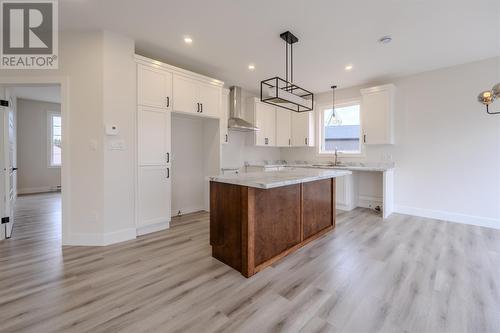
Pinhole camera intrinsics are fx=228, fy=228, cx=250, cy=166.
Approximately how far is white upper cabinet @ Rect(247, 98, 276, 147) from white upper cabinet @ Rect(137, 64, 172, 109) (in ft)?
7.30

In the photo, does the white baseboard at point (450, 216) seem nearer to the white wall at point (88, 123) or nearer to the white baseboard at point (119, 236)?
the white baseboard at point (119, 236)

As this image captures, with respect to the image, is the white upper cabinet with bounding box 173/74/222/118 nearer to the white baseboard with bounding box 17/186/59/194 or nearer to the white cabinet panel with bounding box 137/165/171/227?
the white cabinet panel with bounding box 137/165/171/227

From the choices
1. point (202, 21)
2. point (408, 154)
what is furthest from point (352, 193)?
point (202, 21)

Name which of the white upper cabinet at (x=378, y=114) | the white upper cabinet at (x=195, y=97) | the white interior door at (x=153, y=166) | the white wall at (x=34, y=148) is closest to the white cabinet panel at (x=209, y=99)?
the white upper cabinet at (x=195, y=97)

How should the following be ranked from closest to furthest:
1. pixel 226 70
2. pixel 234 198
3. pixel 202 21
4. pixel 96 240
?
pixel 234 198 < pixel 202 21 < pixel 96 240 < pixel 226 70

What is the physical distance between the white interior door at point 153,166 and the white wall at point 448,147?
4.35 m

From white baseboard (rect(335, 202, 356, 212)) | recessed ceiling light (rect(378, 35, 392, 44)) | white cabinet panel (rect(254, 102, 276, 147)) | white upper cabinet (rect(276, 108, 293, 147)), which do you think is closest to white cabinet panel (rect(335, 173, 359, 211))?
white baseboard (rect(335, 202, 356, 212))

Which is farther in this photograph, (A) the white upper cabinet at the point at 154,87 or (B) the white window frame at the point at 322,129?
(B) the white window frame at the point at 322,129

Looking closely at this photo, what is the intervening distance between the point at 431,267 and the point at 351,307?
4.21ft

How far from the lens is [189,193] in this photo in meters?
4.64

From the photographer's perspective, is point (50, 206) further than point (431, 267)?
Yes

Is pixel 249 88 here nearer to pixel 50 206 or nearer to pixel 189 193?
pixel 189 193

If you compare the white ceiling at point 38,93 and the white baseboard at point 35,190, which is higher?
Answer: the white ceiling at point 38,93

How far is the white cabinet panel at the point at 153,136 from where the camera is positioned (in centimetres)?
331
